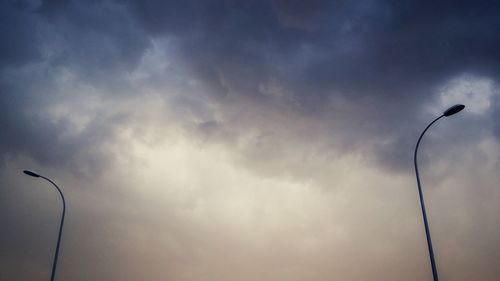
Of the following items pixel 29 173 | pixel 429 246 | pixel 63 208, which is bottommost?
pixel 429 246

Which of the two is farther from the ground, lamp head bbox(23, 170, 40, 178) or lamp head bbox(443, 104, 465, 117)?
lamp head bbox(443, 104, 465, 117)

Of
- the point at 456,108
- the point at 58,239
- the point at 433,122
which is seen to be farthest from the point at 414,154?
the point at 58,239

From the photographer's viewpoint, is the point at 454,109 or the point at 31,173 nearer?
the point at 454,109

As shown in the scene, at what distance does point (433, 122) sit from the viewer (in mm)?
17609

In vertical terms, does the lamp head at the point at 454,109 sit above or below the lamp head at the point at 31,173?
above

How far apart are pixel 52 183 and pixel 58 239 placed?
4.23m

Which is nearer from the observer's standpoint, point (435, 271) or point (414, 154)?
point (435, 271)

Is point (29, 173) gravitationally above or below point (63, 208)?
above

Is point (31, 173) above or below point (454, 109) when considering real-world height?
below

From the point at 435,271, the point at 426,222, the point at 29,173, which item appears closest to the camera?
the point at 435,271

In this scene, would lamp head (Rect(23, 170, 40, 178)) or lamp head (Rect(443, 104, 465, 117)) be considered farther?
lamp head (Rect(23, 170, 40, 178))

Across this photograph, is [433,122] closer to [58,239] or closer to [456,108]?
[456,108]

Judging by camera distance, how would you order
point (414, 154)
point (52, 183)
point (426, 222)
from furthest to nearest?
point (52, 183)
point (414, 154)
point (426, 222)

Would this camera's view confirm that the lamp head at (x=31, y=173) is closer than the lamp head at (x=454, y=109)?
No
